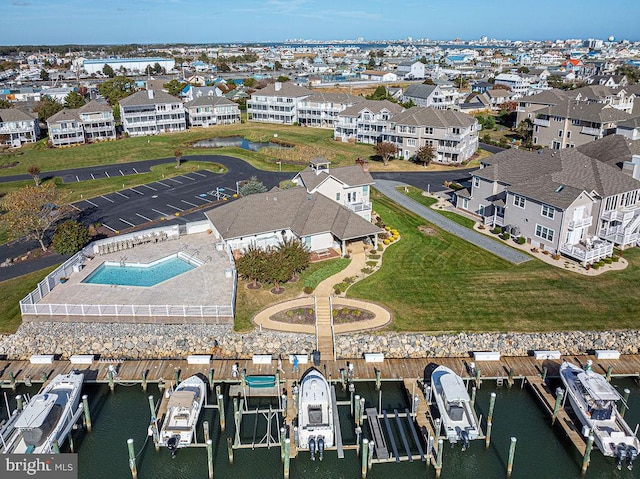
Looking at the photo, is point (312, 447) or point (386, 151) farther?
point (386, 151)

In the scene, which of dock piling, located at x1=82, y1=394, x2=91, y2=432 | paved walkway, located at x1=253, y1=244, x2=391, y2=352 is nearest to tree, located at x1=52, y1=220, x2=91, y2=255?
paved walkway, located at x1=253, y1=244, x2=391, y2=352

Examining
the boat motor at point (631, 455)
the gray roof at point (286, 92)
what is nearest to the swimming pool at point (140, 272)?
the boat motor at point (631, 455)

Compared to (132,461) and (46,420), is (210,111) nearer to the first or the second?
(46,420)

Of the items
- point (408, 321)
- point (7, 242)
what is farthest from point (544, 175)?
point (7, 242)

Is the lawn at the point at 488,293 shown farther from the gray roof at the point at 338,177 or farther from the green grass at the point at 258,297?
the gray roof at the point at 338,177

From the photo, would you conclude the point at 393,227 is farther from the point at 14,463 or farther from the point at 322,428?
the point at 14,463

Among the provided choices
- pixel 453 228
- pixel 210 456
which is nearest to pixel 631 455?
pixel 210 456
